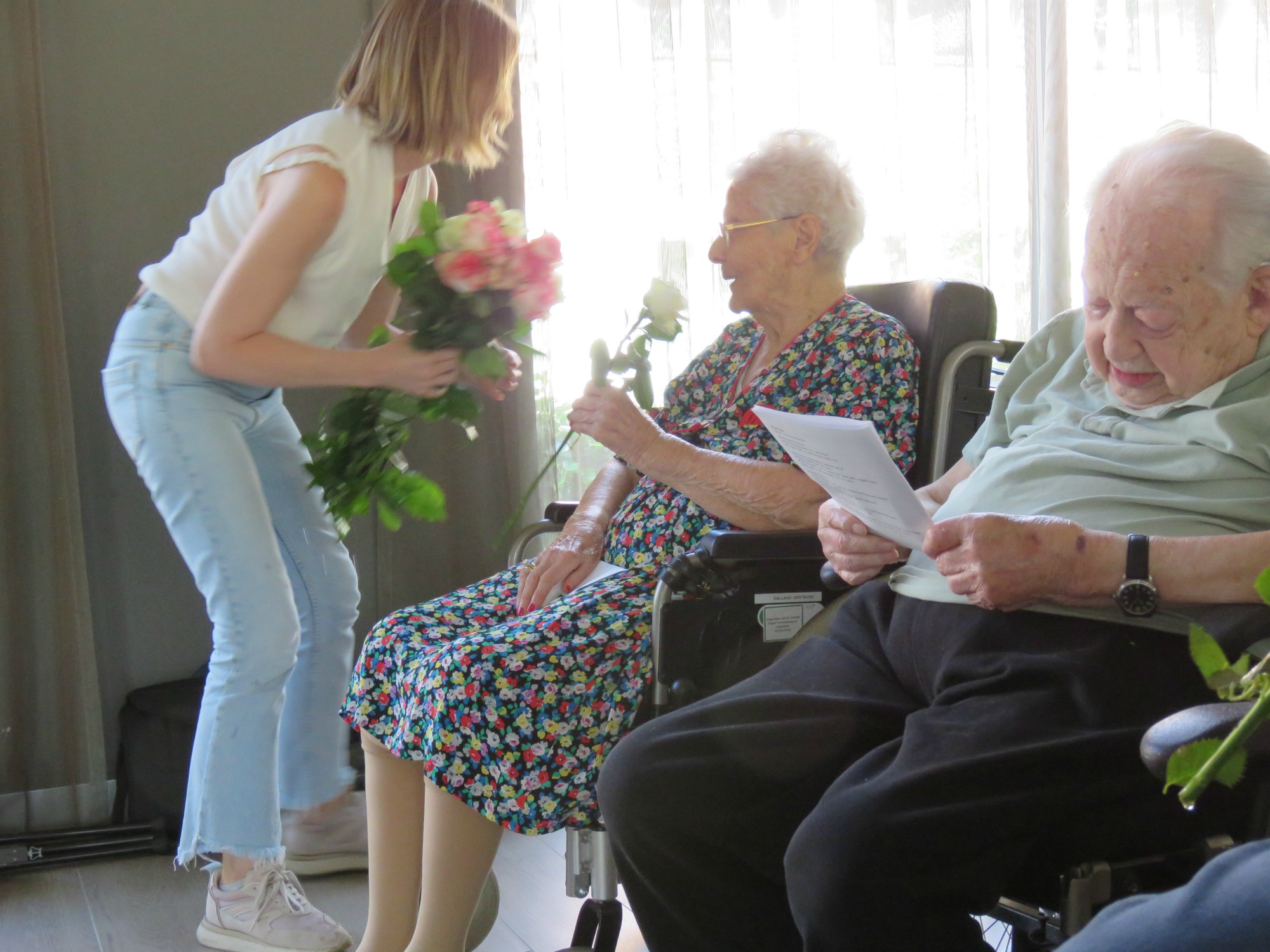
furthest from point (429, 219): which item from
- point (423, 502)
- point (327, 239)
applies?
point (423, 502)

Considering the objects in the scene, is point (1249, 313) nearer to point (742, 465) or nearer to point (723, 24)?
point (742, 465)

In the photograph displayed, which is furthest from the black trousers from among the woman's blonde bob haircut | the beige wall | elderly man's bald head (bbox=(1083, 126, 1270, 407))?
the beige wall

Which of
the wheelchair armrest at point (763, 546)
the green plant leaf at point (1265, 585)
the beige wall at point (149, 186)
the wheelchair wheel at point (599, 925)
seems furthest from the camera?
the beige wall at point (149, 186)

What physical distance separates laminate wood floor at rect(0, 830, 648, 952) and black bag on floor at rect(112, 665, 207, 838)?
0.11 m

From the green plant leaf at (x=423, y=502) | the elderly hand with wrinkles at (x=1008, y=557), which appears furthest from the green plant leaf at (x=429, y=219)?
the elderly hand with wrinkles at (x=1008, y=557)

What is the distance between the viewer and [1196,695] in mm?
1082

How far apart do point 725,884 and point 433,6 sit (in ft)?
4.56

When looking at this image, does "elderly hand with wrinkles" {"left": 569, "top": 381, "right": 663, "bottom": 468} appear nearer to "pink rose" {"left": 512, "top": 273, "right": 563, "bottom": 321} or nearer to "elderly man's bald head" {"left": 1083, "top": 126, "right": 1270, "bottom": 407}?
"pink rose" {"left": 512, "top": 273, "right": 563, "bottom": 321}

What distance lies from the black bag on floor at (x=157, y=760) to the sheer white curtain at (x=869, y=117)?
39.9 inches

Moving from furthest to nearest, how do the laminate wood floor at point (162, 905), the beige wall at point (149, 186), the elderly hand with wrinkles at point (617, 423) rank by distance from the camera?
the beige wall at point (149, 186), the laminate wood floor at point (162, 905), the elderly hand with wrinkles at point (617, 423)

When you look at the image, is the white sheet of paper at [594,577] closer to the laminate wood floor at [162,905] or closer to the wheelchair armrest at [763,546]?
the wheelchair armrest at [763,546]

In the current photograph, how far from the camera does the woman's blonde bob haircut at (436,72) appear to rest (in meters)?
1.81

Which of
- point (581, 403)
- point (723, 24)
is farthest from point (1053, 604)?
point (723, 24)

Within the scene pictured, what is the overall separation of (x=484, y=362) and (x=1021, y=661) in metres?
0.97
